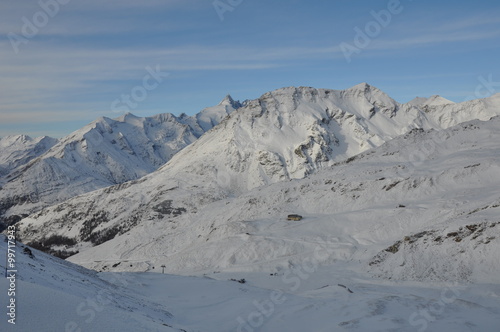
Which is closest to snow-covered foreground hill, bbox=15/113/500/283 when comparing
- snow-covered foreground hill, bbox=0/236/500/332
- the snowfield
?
the snowfield

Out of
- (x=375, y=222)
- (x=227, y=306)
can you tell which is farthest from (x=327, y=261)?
(x=227, y=306)

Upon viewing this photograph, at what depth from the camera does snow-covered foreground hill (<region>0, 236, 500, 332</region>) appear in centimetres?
1377

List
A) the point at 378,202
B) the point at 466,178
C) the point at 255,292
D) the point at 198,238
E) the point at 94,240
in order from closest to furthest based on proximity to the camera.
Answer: the point at 255,292 → the point at 466,178 → the point at 378,202 → the point at 198,238 → the point at 94,240

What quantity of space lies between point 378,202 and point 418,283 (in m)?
44.0

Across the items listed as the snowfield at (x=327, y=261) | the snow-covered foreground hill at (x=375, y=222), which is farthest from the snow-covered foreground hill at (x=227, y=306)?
the snow-covered foreground hill at (x=375, y=222)

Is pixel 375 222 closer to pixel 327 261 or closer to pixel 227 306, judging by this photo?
pixel 327 261

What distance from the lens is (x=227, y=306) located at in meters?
29.4

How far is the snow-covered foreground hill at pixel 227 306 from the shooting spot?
13773mm

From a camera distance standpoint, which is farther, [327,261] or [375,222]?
[375,222]

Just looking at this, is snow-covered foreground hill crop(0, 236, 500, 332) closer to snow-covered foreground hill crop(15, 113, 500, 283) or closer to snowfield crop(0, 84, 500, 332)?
snowfield crop(0, 84, 500, 332)

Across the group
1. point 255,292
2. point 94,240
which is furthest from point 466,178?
point 94,240

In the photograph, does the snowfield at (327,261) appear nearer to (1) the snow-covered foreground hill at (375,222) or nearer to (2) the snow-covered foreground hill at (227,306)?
(2) the snow-covered foreground hill at (227,306)

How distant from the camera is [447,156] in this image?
88.5 meters

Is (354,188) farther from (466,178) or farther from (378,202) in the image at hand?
(466,178)
